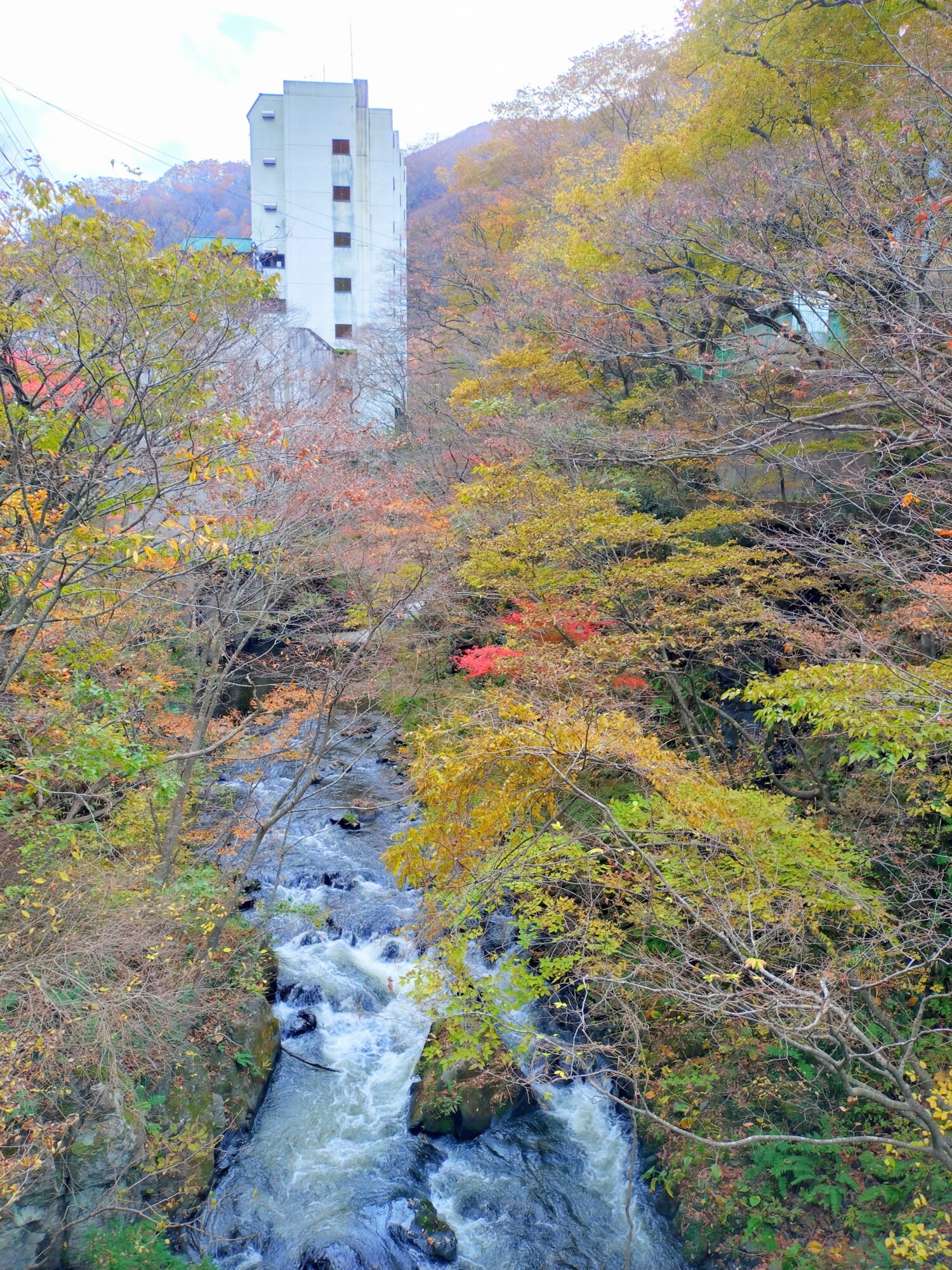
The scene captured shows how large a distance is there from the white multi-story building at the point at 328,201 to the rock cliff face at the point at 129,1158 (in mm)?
28083

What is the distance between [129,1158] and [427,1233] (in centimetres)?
309

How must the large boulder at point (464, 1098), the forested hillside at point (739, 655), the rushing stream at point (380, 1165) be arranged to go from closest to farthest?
the forested hillside at point (739, 655)
the rushing stream at point (380, 1165)
the large boulder at point (464, 1098)

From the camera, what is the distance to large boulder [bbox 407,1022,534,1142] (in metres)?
8.85

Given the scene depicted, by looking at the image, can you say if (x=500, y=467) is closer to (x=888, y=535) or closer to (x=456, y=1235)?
(x=888, y=535)

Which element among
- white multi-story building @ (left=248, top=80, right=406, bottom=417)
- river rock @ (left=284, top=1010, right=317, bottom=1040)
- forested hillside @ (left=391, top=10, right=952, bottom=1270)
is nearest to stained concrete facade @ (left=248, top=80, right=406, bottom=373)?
white multi-story building @ (left=248, top=80, right=406, bottom=417)

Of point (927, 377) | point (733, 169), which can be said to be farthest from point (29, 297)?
point (733, 169)

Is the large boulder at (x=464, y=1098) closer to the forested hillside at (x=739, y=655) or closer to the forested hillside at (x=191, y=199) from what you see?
the forested hillside at (x=739, y=655)

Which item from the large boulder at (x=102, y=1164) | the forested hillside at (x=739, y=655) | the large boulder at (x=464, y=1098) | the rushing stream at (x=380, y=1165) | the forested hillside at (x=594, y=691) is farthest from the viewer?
the large boulder at (x=464, y=1098)

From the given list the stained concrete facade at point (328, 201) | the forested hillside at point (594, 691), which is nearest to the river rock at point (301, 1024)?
the forested hillside at point (594, 691)

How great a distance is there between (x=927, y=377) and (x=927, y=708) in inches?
117

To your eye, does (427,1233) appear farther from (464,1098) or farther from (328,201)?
(328,201)

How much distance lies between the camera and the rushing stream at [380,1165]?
7.52 m

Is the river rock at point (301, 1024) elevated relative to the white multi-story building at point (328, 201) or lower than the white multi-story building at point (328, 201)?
lower

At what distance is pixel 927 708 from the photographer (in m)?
6.34
